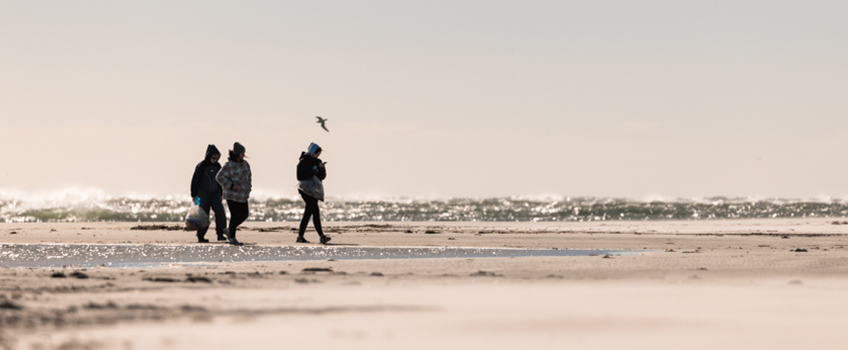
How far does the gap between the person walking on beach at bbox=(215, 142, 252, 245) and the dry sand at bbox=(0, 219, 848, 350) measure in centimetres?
472

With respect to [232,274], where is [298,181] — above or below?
above

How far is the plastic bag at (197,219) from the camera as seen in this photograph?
1243 cm

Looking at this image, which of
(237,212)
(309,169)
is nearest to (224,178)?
(237,212)

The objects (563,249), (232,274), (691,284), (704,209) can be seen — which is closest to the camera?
(691,284)

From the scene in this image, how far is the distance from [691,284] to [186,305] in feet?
10.7

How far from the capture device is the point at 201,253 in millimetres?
9984

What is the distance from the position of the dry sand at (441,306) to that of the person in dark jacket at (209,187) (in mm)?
5154

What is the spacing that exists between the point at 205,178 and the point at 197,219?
669 millimetres

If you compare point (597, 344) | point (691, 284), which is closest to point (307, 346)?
point (597, 344)

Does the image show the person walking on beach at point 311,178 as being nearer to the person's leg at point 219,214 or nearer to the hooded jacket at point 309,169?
the hooded jacket at point 309,169

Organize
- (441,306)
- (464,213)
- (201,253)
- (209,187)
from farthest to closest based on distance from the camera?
1. (464,213)
2. (209,187)
3. (201,253)
4. (441,306)

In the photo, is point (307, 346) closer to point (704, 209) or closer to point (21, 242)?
point (21, 242)

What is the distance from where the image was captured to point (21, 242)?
12.1 meters

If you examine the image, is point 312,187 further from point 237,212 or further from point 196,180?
point 196,180
